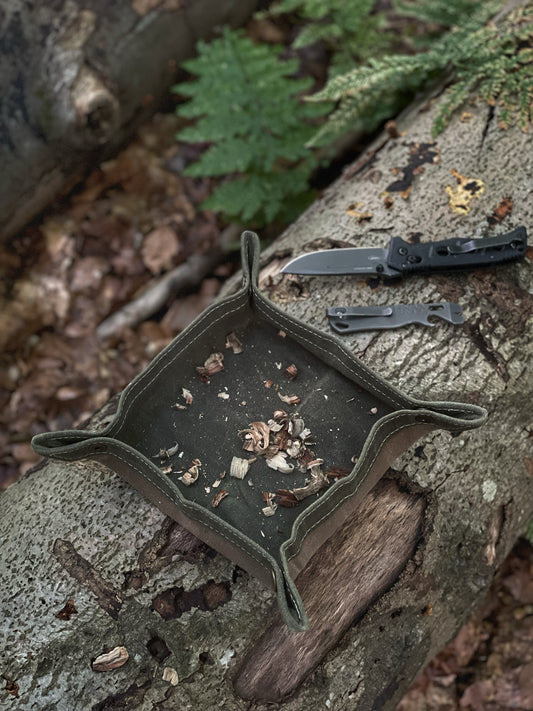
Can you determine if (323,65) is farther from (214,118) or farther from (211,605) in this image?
(211,605)

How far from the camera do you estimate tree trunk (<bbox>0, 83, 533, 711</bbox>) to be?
1892 millimetres

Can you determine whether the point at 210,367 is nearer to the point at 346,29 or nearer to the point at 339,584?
the point at 339,584

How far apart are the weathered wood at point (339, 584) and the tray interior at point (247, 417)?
171 mm

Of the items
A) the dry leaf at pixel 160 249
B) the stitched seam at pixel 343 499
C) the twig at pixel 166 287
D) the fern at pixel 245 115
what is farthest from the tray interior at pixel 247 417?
the dry leaf at pixel 160 249

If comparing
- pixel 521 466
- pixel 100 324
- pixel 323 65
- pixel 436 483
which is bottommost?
pixel 521 466

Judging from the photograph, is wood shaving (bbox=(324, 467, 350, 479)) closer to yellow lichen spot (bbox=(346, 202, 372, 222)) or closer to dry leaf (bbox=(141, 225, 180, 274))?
yellow lichen spot (bbox=(346, 202, 372, 222))

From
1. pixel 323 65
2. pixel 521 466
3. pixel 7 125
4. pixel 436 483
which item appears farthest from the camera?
pixel 323 65

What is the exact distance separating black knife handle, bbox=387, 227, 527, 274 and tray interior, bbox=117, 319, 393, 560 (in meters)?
0.57

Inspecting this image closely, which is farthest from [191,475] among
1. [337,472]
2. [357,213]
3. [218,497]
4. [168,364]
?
[357,213]

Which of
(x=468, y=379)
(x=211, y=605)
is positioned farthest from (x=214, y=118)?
(x=211, y=605)

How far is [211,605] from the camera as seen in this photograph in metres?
1.94

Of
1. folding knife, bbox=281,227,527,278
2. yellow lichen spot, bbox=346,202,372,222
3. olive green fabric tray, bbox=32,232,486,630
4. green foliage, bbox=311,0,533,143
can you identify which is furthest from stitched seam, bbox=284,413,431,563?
green foliage, bbox=311,0,533,143

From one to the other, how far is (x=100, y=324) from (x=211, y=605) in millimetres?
2373

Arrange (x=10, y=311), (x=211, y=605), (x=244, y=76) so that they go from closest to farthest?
(x=211, y=605)
(x=244, y=76)
(x=10, y=311)
